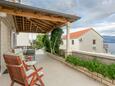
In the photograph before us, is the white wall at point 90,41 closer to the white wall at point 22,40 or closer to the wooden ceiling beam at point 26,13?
the white wall at point 22,40

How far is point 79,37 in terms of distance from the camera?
30969 mm

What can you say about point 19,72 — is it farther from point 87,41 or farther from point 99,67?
point 87,41

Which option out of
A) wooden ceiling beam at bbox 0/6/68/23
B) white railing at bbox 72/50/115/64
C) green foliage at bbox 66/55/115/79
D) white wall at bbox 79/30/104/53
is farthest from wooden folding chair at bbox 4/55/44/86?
white wall at bbox 79/30/104/53

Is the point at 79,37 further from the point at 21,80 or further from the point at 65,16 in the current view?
the point at 21,80

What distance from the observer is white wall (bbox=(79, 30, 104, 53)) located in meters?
31.5

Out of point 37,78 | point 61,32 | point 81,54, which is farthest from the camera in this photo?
point 61,32

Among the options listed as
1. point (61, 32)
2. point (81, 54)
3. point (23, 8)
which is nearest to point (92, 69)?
point (81, 54)

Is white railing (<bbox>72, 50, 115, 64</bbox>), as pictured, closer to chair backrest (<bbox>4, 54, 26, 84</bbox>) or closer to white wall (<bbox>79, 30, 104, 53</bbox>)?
chair backrest (<bbox>4, 54, 26, 84</bbox>)

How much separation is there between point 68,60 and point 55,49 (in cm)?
381

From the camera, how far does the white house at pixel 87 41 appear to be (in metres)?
31.2

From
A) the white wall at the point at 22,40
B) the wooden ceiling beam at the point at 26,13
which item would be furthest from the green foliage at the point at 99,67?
the white wall at the point at 22,40

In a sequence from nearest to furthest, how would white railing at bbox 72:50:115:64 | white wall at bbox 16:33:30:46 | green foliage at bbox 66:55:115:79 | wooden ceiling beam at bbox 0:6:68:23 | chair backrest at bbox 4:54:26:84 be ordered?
1. chair backrest at bbox 4:54:26:84
2. green foliage at bbox 66:55:115:79
3. white railing at bbox 72:50:115:64
4. wooden ceiling beam at bbox 0:6:68:23
5. white wall at bbox 16:33:30:46

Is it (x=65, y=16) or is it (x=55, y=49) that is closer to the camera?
(x=65, y=16)

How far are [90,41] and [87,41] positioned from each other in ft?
2.75
